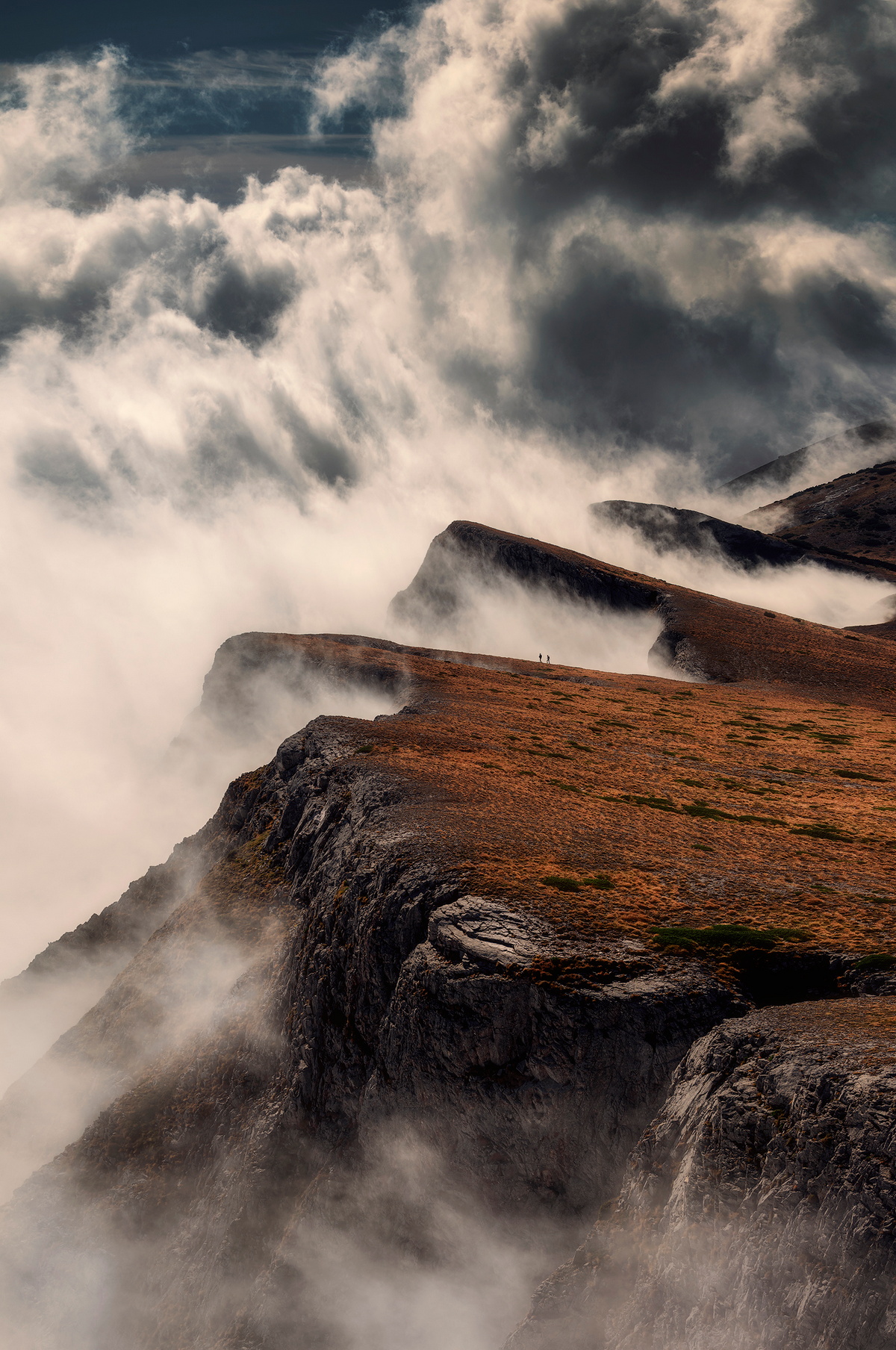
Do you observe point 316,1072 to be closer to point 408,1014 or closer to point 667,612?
point 408,1014

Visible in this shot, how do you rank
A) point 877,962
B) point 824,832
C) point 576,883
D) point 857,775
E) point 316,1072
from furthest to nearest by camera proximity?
point 857,775 < point 824,832 < point 316,1072 < point 576,883 < point 877,962

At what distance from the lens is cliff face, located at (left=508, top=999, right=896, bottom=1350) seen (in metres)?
14.0

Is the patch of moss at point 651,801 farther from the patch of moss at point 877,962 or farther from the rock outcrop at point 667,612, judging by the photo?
the rock outcrop at point 667,612

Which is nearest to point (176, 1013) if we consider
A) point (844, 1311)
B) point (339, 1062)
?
point (339, 1062)

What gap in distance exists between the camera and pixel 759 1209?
15922 millimetres

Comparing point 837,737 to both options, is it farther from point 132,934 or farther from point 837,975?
point 132,934

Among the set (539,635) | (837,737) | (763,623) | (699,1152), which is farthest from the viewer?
(539,635)

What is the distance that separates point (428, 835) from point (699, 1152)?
16147mm

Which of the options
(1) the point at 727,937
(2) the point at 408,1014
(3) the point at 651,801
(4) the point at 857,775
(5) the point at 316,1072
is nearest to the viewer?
(1) the point at 727,937

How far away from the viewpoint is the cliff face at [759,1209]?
551 inches

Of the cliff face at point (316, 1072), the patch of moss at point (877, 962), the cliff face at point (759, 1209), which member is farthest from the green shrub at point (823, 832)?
the cliff face at point (316, 1072)

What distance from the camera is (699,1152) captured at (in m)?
17.5

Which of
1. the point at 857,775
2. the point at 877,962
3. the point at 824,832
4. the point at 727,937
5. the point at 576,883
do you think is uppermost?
the point at 857,775

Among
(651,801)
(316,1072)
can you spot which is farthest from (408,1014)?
(651,801)
